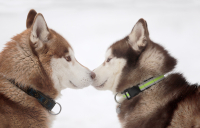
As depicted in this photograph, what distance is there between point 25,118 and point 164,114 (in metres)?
1.55

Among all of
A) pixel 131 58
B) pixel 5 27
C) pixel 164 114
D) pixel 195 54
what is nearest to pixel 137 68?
pixel 131 58

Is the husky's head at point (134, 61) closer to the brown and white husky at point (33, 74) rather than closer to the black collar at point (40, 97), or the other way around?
the brown and white husky at point (33, 74)

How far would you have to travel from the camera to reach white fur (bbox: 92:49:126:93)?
289 centimetres

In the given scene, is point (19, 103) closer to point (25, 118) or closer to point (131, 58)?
point (25, 118)

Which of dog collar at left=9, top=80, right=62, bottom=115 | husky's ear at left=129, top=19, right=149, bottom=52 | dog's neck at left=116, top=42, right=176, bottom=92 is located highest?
husky's ear at left=129, top=19, right=149, bottom=52

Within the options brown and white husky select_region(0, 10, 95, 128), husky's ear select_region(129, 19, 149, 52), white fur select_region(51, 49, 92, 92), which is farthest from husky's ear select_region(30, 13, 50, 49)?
husky's ear select_region(129, 19, 149, 52)

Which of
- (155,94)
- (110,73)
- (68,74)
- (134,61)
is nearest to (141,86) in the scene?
(155,94)

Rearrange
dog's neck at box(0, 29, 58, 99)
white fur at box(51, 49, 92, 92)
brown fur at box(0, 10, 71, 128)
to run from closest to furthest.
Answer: brown fur at box(0, 10, 71, 128), dog's neck at box(0, 29, 58, 99), white fur at box(51, 49, 92, 92)

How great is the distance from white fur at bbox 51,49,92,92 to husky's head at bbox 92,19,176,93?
11.7 inches

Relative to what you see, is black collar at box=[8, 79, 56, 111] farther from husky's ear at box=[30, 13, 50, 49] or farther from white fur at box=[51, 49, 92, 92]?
husky's ear at box=[30, 13, 50, 49]

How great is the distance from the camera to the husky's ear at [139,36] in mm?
2658

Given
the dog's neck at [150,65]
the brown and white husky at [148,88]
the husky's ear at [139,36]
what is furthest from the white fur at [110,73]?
the husky's ear at [139,36]

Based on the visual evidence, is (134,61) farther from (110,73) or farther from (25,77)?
(25,77)

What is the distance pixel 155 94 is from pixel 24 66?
63.3 inches
